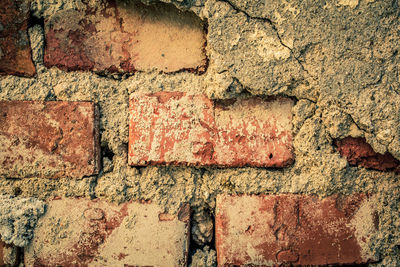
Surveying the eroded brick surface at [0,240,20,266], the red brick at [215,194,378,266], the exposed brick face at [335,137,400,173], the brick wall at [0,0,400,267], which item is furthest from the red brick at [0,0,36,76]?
the exposed brick face at [335,137,400,173]

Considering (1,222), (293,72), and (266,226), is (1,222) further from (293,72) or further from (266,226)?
(293,72)

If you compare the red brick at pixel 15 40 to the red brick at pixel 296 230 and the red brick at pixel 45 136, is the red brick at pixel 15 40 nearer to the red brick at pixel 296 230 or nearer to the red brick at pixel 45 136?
the red brick at pixel 45 136

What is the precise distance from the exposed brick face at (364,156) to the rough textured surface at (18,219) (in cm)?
56


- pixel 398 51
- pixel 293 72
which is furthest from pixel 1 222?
pixel 398 51

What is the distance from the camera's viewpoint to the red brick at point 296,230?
0.51 m

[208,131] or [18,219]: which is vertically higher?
[208,131]

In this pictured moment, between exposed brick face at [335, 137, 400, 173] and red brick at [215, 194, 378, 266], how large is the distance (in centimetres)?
6

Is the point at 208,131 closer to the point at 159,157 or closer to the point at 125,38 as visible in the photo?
the point at 159,157

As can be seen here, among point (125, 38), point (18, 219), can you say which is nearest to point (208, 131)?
point (125, 38)

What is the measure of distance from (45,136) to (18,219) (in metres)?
0.16

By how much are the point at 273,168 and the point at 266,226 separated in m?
0.11

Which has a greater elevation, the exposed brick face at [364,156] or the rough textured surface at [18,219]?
the exposed brick face at [364,156]

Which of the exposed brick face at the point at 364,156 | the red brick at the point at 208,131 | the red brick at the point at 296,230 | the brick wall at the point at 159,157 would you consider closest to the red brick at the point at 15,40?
the brick wall at the point at 159,157

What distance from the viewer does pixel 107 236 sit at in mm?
519
